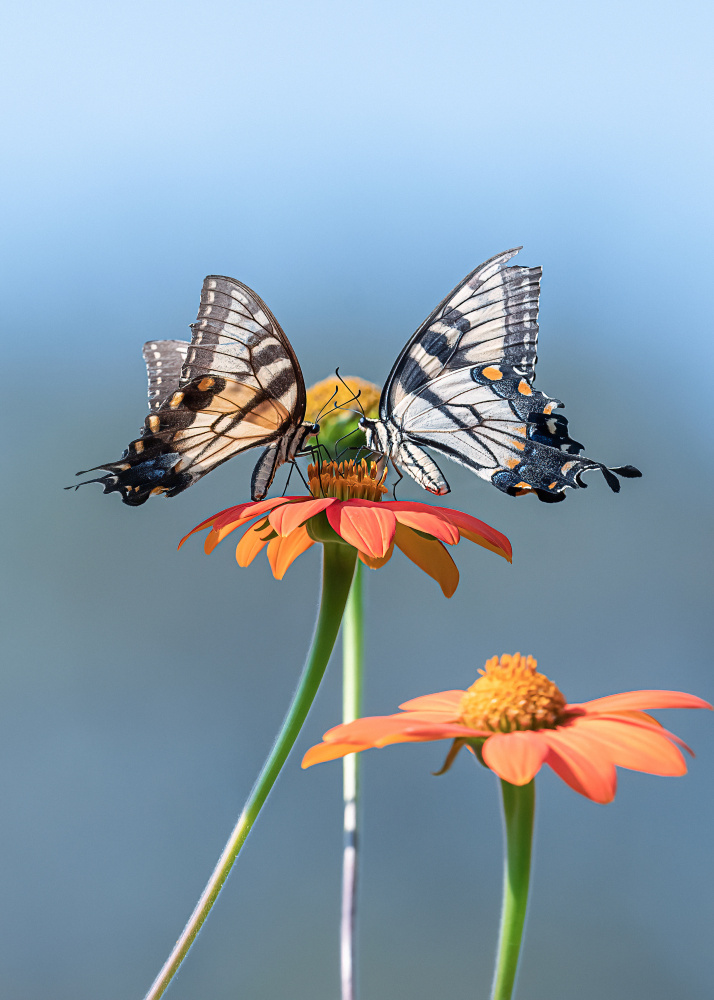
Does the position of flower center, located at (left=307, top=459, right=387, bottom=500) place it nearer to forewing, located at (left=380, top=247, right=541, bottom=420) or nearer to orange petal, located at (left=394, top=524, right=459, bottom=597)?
orange petal, located at (left=394, top=524, right=459, bottom=597)

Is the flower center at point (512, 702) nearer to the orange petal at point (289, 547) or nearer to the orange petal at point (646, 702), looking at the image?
the orange petal at point (646, 702)

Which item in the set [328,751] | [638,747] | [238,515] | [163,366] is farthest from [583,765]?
[163,366]

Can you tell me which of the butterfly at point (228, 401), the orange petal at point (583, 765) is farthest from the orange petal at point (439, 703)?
the butterfly at point (228, 401)

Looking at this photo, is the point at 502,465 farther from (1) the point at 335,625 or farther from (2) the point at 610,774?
(2) the point at 610,774

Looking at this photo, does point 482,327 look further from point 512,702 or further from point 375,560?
point 512,702

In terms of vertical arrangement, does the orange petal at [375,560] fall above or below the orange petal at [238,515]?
below
